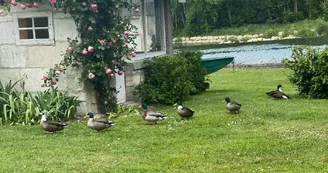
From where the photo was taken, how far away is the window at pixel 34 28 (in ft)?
36.4

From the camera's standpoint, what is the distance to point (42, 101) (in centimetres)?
1048

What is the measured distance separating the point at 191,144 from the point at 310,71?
5143 millimetres

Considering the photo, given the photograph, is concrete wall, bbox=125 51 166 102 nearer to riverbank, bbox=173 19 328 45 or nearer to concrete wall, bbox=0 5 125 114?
concrete wall, bbox=0 5 125 114

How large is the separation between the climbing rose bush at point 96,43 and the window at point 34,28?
1.02ft

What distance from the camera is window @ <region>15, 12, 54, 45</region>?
1109 cm

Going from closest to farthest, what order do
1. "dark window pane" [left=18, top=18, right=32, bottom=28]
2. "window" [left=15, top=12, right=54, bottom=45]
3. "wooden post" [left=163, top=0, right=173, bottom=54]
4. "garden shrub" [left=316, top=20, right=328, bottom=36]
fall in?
"window" [left=15, top=12, right=54, bottom=45] < "dark window pane" [left=18, top=18, right=32, bottom=28] < "wooden post" [left=163, top=0, right=173, bottom=54] < "garden shrub" [left=316, top=20, right=328, bottom=36]

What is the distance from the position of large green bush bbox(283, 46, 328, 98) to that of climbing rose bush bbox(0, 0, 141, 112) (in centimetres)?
400

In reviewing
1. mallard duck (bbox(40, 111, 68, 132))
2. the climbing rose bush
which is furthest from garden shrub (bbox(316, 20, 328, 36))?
mallard duck (bbox(40, 111, 68, 132))

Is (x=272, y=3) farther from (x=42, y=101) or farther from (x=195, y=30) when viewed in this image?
(x=42, y=101)

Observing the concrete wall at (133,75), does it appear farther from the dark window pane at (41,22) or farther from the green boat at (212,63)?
the green boat at (212,63)

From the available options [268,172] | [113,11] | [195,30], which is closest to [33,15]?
[113,11]

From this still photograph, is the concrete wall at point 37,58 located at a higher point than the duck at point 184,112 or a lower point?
higher

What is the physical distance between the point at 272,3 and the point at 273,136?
203 feet

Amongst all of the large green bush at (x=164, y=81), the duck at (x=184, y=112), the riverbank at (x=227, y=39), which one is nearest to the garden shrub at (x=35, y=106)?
the large green bush at (x=164, y=81)
